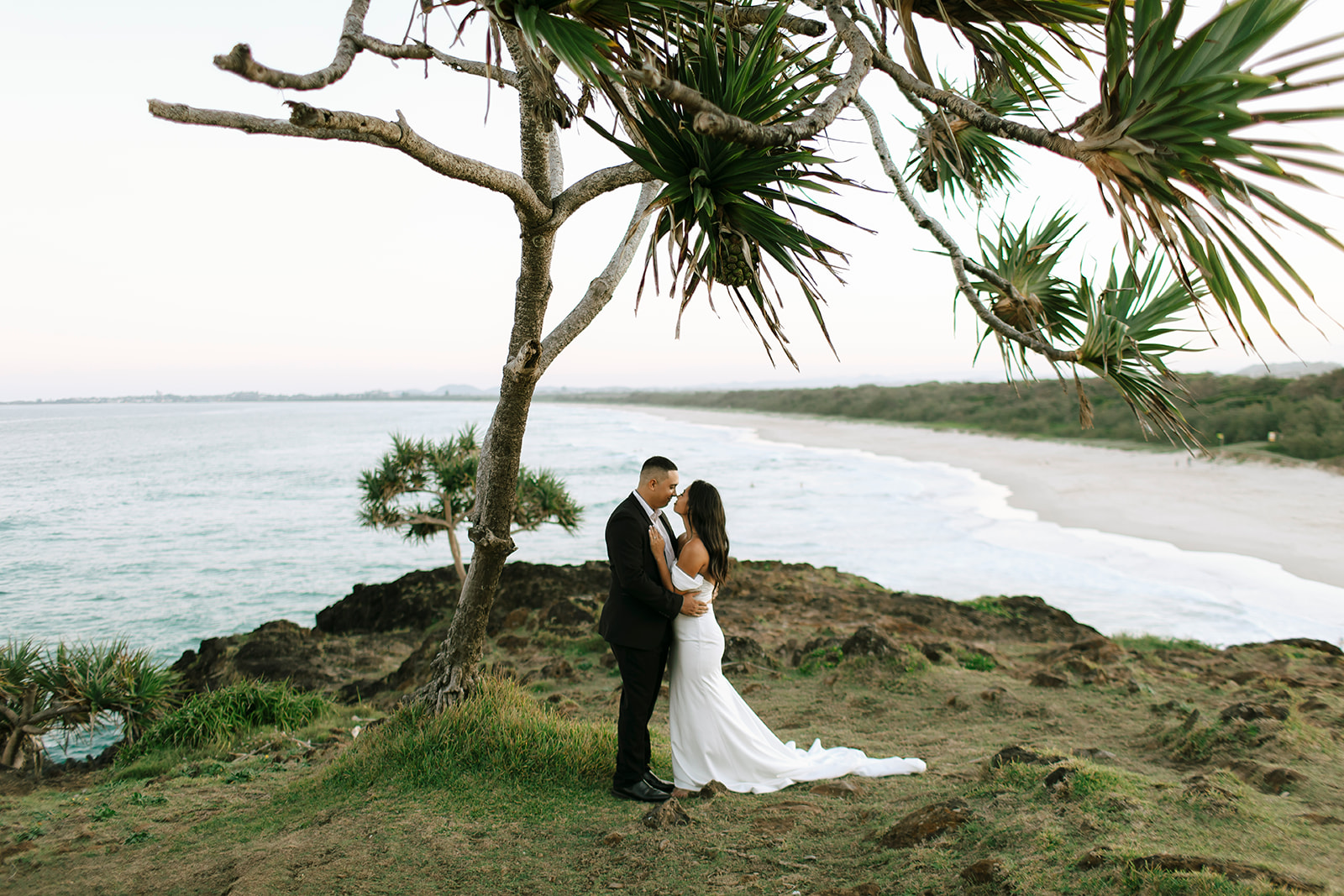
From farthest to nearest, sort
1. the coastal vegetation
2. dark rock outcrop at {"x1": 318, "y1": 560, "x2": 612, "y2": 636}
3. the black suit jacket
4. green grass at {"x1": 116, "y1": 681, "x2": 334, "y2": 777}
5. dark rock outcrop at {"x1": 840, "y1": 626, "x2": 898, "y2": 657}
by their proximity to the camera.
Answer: the coastal vegetation
dark rock outcrop at {"x1": 318, "y1": 560, "x2": 612, "y2": 636}
dark rock outcrop at {"x1": 840, "y1": 626, "x2": 898, "y2": 657}
green grass at {"x1": 116, "y1": 681, "x2": 334, "y2": 777}
the black suit jacket

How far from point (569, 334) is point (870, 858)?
320 centimetres

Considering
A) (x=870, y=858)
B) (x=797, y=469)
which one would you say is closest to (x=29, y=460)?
(x=797, y=469)

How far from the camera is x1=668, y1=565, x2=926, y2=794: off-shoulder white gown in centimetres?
435

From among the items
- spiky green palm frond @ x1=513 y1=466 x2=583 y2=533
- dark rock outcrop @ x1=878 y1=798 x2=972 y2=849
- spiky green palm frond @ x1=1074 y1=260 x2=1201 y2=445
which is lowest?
dark rock outcrop @ x1=878 y1=798 x2=972 y2=849

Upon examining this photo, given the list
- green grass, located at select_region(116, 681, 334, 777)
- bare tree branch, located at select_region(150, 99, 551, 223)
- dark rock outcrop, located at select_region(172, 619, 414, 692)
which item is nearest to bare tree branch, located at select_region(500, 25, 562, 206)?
bare tree branch, located at select_region(150, 99, 551, 223)

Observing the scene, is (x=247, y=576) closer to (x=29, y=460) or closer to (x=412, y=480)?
(x=412, y=480)

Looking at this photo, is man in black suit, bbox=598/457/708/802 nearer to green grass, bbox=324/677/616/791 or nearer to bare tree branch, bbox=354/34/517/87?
green grass, bbox=324/677/616/791

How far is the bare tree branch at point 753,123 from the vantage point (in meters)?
2.46

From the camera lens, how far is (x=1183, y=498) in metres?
18.9

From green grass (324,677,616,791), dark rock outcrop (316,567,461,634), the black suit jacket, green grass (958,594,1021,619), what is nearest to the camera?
the black suit jacket

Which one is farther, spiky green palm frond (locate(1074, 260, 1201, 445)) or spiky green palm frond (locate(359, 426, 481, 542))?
spiky green palm frond (locate(359, 426, 481, 542))

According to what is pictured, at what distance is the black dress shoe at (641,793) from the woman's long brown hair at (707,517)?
1.30 metres

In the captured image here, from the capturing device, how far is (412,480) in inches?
419

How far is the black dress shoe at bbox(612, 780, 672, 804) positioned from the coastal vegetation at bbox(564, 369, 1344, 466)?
2.92m
